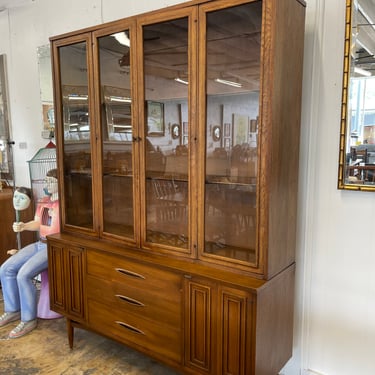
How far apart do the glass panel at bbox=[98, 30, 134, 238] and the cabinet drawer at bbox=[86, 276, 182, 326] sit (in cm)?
33

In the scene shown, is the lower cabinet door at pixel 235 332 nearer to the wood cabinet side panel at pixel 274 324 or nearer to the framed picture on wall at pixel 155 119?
the wood cabinet side panel at pixel 274 324

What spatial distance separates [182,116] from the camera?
192 cm

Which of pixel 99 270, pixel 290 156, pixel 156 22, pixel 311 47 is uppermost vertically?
pixel 156 22

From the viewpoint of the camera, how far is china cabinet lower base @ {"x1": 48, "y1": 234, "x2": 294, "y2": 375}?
165cm

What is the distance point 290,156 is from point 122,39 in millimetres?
1167

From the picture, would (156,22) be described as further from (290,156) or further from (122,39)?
(290,156)

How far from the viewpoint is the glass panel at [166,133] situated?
6.25ft

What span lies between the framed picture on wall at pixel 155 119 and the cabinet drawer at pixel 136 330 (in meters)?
1.06

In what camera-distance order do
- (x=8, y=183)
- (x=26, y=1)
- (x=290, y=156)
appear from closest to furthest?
(x=290, y=156), (x=26, y=1), (x=8, y=183)

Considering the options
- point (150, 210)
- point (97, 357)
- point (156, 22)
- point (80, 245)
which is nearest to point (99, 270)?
point (80, 245)

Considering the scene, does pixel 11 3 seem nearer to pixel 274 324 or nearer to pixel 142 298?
pixel 142 298

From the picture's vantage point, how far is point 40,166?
330 centimetres

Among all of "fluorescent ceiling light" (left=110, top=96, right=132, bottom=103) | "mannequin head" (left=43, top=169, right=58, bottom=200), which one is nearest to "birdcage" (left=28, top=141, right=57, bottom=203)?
"mannequin head" (left=43, top=169, right=58, bottom=200)

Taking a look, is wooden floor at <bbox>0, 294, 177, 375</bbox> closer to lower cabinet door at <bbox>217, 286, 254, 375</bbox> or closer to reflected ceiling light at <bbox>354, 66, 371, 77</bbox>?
lower cabinet door at <bbox>217, 286, 254, 375</bbox>
